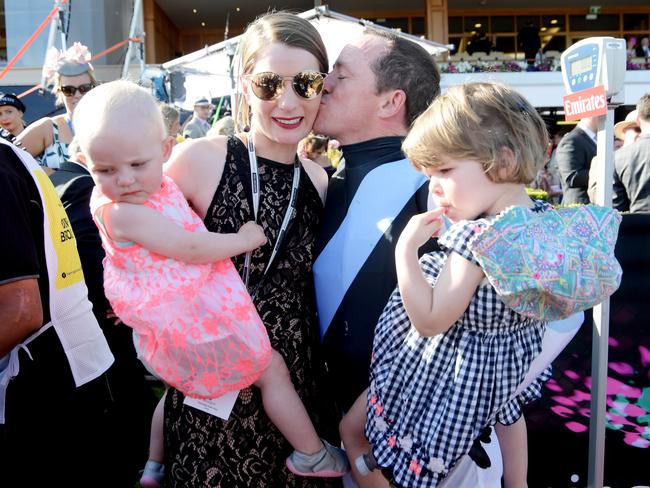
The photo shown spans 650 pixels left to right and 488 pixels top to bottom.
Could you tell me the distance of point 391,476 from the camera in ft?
5.38

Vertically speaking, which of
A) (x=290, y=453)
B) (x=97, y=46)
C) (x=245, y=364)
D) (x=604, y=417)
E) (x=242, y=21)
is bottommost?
(x=604, y=417)

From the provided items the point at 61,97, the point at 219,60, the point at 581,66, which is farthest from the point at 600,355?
the point at 219,60

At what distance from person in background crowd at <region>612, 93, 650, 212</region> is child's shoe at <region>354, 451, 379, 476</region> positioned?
3.90 metres

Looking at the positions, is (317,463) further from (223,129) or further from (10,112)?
(10,112)

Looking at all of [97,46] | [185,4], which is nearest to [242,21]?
[185,4]

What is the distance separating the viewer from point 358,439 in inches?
70.1

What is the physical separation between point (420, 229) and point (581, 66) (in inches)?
70.7

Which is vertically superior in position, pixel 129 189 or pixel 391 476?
pixel 129 189

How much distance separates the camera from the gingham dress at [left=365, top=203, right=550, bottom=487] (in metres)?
1.50

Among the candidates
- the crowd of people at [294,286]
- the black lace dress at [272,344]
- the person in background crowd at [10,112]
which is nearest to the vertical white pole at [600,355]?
the crowd of people at [294,286]

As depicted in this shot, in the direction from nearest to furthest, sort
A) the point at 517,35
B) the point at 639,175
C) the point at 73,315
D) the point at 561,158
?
the point at 73,315
the point at 639,175
the point at 561,158
the point at 517,35

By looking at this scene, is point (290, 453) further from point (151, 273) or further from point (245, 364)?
point (151, 273)

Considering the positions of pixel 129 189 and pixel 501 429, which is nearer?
pixel 129 189

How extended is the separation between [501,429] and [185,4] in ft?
82.3
